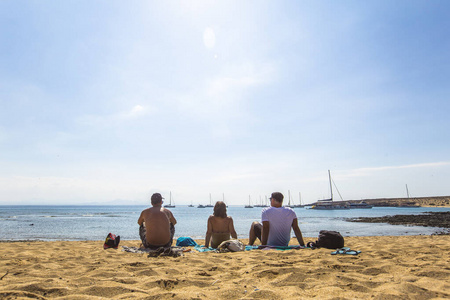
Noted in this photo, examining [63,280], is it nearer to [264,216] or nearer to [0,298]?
[0,298]

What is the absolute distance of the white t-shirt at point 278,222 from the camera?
6164 mm

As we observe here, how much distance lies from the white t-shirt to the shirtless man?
2.30 metres

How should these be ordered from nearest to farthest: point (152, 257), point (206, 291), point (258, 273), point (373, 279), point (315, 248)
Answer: point (206, 291) < point (373, 279) < point (258, 273) < point (152, 257) < point (315, 248)

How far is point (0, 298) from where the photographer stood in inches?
105

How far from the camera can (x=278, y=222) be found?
6.23 m

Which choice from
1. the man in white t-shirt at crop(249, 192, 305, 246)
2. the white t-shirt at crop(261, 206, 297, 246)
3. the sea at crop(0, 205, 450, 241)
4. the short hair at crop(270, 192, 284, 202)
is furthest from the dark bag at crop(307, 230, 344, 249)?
the sea at crop(0, 205, 450, 241)

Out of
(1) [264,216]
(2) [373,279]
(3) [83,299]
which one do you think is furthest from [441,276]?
(3) [83,299]

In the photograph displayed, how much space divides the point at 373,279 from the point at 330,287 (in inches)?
29.7

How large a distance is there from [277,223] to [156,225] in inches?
112

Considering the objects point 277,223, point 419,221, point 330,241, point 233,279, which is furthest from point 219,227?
point 419,221

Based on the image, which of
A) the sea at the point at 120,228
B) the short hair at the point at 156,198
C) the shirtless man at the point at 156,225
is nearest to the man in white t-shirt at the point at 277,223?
the shirtless man at the point at 156,225

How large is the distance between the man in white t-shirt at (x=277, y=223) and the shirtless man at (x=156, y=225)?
7.53 feet

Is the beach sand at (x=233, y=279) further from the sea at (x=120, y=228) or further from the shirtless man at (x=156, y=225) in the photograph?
the sea at (x=120, y=228)

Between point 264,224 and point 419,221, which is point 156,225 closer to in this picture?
point 264,224
